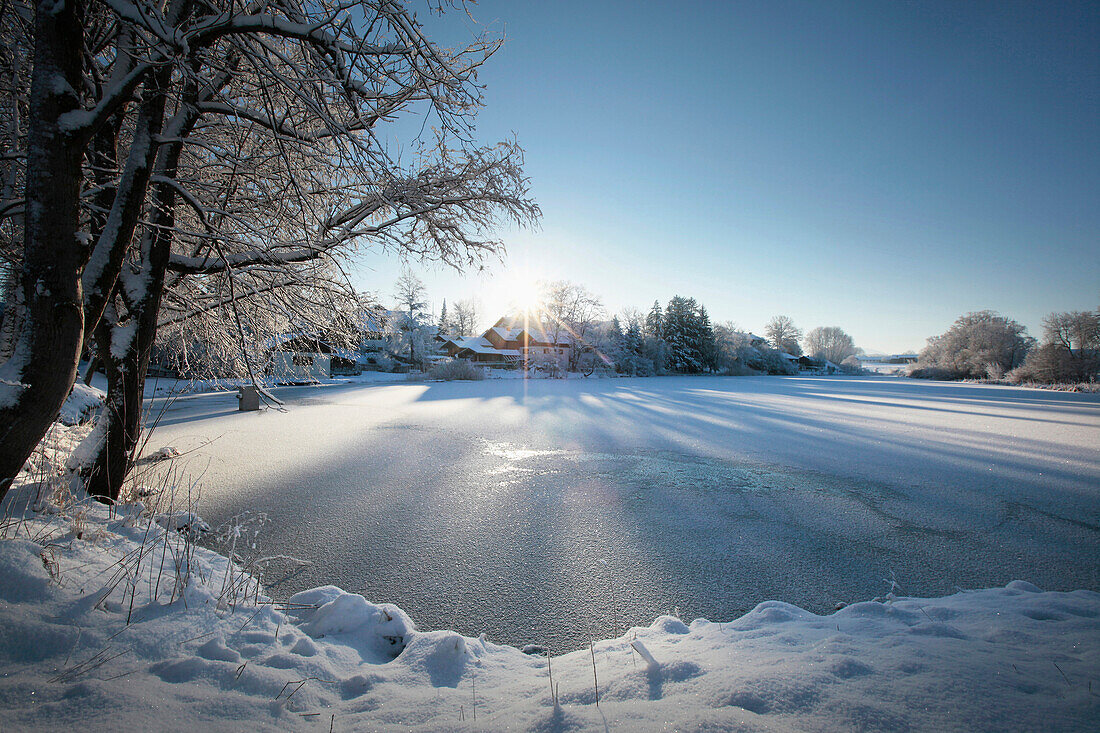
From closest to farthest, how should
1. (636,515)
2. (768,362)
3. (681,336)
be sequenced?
1. (636,515)
2. (681,336)
3. (768,362)

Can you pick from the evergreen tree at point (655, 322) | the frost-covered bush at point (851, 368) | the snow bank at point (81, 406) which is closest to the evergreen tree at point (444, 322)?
the evergreen tree at point (655, 322)

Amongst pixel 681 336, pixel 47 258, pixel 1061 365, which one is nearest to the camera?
pixel 47 258

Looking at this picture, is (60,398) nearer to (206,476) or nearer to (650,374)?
(206,476)

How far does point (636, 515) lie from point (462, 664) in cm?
245

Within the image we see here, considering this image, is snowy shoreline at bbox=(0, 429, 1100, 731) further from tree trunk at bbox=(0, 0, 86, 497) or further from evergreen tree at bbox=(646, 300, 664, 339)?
evergreen tree at bbox=(646, 300, 664, 339)

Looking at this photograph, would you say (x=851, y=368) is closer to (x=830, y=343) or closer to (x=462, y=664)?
(x=830, y=343)

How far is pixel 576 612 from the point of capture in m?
2.41

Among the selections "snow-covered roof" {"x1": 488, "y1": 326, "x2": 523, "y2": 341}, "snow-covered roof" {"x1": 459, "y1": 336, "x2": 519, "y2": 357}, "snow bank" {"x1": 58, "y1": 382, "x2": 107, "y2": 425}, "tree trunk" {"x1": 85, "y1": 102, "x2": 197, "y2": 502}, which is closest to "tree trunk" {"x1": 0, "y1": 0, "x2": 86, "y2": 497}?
"tree trunk" {"x1": 85, "y1": 102, "x2": 197, "y2": 502}

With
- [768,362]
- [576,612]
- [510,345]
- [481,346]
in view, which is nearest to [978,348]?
[768,362]

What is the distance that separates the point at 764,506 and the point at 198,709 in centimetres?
451

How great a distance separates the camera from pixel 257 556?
2.96 metres

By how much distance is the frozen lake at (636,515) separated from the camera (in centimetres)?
260

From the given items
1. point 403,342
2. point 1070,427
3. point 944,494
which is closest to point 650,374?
point 403,342

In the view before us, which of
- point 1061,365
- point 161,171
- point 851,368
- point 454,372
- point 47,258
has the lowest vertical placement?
point 851,368
